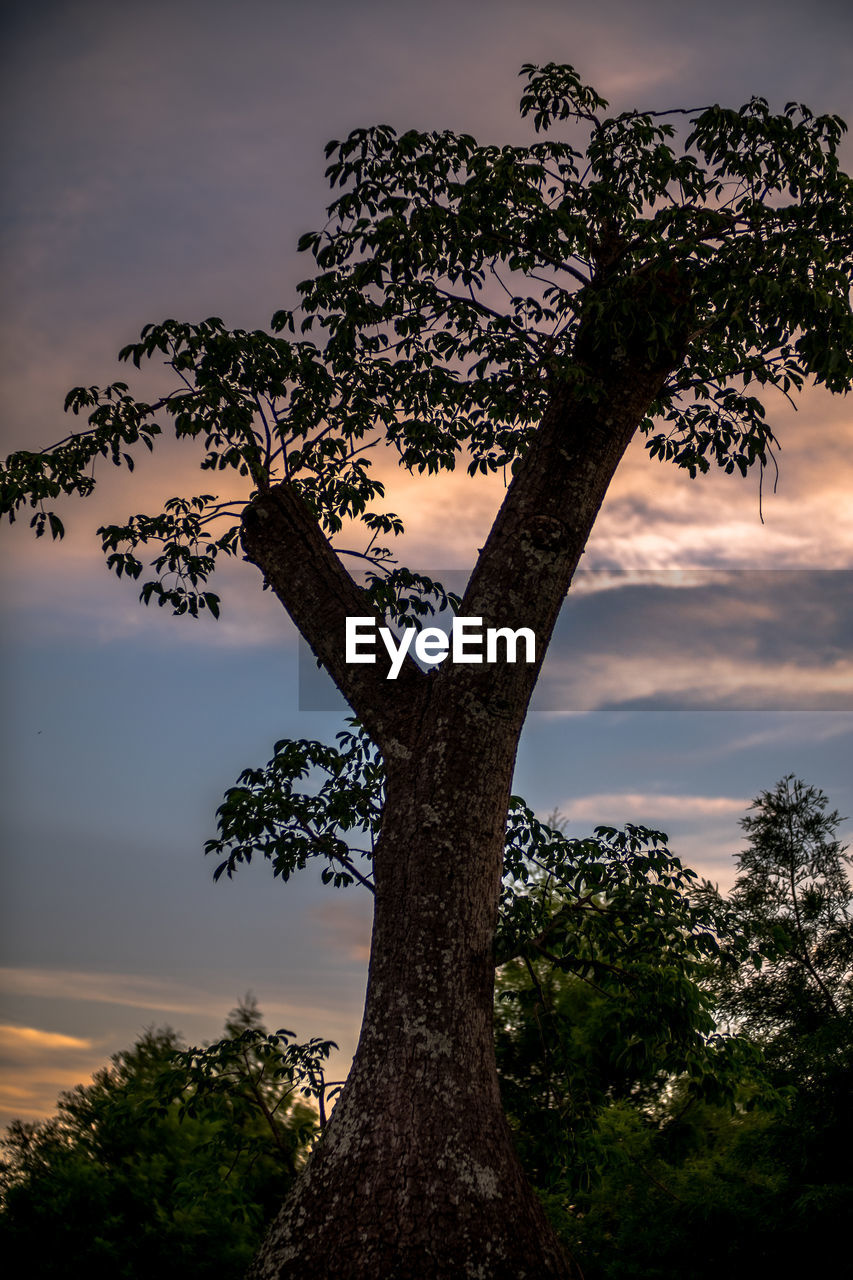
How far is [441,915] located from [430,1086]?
0.83 metres

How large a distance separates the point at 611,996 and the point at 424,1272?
297 cm

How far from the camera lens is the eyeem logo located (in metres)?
6.02

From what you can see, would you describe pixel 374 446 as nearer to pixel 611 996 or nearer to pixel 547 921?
pixel 547 921

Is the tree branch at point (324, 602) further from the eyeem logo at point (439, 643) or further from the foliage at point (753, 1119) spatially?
the foliage at point (753, 1119)

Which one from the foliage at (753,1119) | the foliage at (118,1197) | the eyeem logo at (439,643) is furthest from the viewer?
the foliage at (118,1197)

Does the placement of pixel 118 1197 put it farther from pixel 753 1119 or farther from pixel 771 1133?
pixel 753 1119

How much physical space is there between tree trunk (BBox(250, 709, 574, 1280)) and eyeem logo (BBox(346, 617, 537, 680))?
42 cm

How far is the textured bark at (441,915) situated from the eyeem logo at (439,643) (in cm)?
7

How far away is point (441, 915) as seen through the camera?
17.7 feet

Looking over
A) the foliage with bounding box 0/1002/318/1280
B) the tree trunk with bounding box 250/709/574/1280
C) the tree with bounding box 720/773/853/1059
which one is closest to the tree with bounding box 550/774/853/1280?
the tree with bounding box 720/773/853/1059

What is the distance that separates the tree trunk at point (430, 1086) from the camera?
464 centimetres

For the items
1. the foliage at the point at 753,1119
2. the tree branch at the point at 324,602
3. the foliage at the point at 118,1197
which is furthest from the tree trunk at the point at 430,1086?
the foliage at the point at 118,1197

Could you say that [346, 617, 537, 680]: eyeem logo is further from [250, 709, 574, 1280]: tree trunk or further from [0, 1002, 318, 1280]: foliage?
[0, 1002, 318, 1280]: foliage

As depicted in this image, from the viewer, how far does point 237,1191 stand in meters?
9.00
